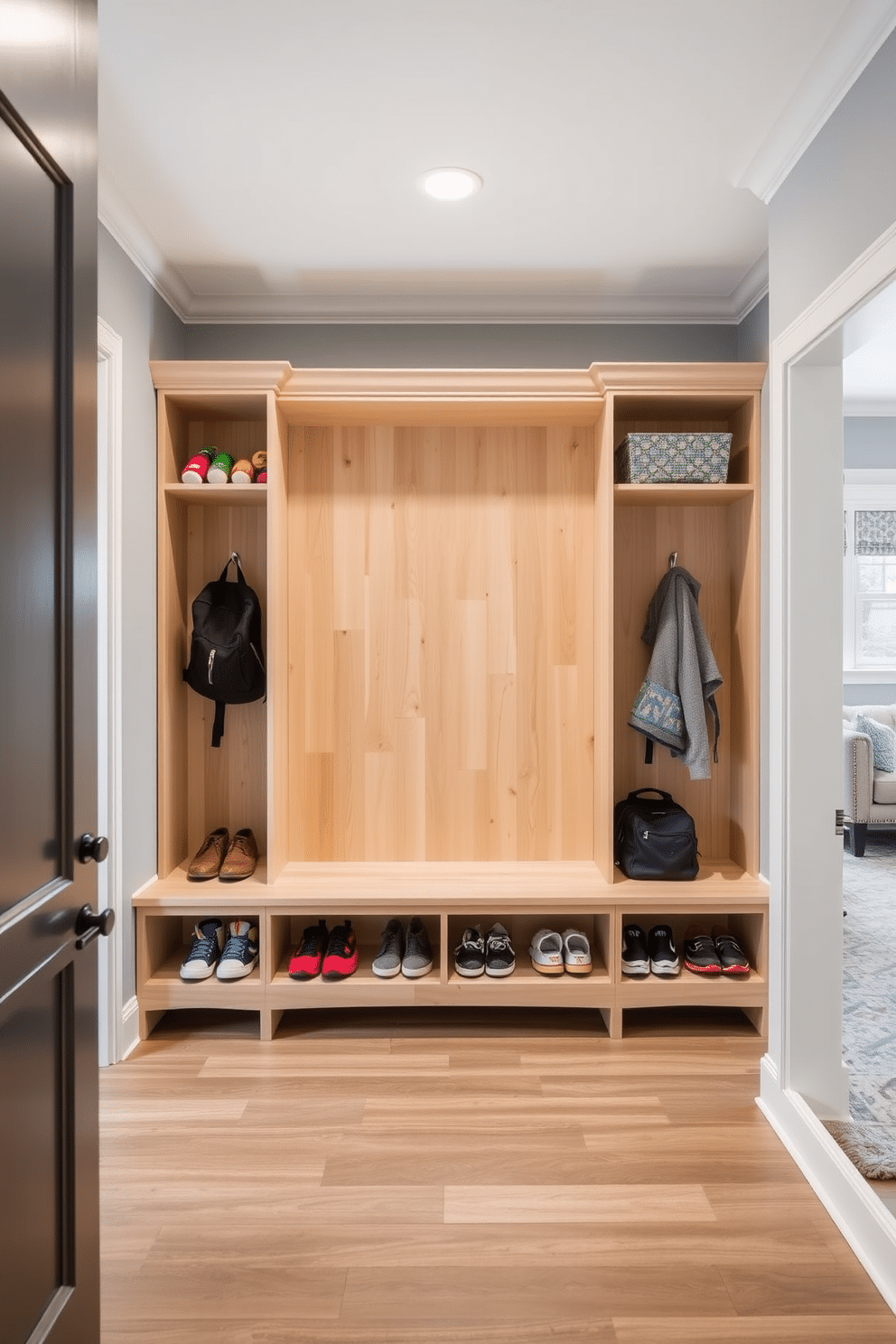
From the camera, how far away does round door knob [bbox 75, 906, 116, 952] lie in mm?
1296

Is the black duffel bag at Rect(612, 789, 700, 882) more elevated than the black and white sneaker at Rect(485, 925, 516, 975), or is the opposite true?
the black duffel bag at Rect(612, 789, 700, 882)

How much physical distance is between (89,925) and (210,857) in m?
1.73

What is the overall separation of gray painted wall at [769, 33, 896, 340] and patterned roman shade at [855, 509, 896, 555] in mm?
3991

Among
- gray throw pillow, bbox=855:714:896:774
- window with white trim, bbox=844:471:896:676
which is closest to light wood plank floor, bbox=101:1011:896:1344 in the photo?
gray throw pillow, bbox=855:714:896:774

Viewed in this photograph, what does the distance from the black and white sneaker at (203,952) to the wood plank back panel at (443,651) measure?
418 millimetres

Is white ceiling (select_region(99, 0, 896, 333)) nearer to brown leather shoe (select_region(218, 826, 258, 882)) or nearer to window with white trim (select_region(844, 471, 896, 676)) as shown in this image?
brown leather shoe (select_region(218, 826, 258, 882))

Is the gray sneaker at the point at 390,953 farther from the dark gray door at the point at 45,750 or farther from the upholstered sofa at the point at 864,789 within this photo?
the upholstered sofa at the point at 864,789

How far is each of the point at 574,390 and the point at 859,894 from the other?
3.13 m

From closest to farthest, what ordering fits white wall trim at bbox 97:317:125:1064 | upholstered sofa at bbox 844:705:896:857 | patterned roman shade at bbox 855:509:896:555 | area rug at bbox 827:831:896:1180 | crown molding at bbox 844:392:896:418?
area rug at bbox 827:831:896:1180 → white wall trim at bbox 97:317:125:1064 → upholstered sofa at bbox 844:705:896:857 → crown molding at bbox 844:392:896:418 → patterned roman shade at bbox 855:509:896:555

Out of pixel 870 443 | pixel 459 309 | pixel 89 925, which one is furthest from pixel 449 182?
pixel 870 443

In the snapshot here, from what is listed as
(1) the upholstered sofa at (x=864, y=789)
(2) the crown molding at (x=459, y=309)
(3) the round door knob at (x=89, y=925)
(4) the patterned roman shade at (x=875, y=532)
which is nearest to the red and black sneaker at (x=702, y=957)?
(3) the round door knob at (x=89, y=925)

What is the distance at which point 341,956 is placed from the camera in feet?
9.47

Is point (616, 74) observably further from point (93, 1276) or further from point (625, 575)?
point (93, 1276)

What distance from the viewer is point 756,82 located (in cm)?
200
